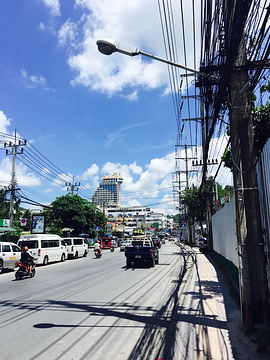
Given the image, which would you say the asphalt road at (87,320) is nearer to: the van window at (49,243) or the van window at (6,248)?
the van window at (6,248)

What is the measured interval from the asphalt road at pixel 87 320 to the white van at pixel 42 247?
8.19m

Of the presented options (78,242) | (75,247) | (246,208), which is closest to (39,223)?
(78,242)

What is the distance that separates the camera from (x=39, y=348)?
4852mm

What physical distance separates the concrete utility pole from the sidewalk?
49 centimetres

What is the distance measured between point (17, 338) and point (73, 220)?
1332 inches

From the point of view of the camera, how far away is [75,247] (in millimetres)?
25844

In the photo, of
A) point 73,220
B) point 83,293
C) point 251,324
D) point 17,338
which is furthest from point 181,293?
point 73,220

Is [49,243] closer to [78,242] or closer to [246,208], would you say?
[78,242]

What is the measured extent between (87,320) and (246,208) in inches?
168

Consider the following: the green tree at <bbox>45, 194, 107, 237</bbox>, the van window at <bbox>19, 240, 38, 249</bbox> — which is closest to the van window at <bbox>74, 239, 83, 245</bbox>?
the van window at <bbox>19, 240, 38, 249</bbox>

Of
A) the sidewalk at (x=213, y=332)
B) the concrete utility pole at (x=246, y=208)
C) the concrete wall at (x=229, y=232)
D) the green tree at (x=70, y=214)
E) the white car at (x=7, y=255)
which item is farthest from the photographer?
the green tree at (x=70, y=214)

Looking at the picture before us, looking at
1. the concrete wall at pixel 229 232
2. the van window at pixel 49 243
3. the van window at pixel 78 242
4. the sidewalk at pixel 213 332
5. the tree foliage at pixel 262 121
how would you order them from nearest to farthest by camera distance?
the sidewalk at pixel 213 332 < the tree foliage at pixel 262 121 < the concrete wall at pixel 229 232 < the van window at pixel 49 243 < the van window at pixel 78 242

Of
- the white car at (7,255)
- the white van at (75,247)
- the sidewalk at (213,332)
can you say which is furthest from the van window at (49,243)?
the sidewalk at (213,332)

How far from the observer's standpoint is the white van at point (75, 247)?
2517cm
